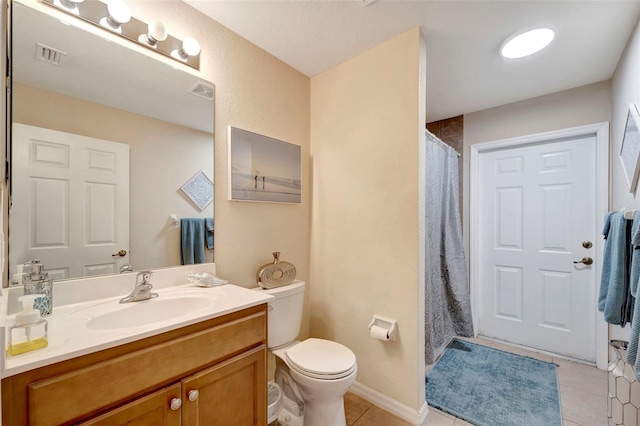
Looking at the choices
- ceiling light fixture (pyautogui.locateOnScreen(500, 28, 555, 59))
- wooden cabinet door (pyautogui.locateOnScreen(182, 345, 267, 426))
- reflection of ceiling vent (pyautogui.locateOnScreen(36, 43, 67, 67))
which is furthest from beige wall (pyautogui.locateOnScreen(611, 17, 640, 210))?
reflection of ceiling vent (pyautogui.locateOnScreen(36, 43, 67, 67))

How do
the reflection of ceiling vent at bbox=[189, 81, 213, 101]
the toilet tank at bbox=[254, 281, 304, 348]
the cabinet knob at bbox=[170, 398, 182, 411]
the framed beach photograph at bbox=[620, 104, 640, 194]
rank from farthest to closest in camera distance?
the toilet tank at bbox=[254, 281, 304, 348]
the reflection of ceiling vent at bbox=[189, 81, 213, 101]
the framed beach photograph at bbox=[620, 104, 640, 194]
the cabinet knob at bbox=[170, 398, 182, 411]

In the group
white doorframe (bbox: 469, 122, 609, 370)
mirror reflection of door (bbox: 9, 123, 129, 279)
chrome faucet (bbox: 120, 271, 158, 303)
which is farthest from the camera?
A: white doorframe (bbox: 469, 122, 609, 370)

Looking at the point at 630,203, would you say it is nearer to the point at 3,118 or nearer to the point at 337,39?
the point at 337,39

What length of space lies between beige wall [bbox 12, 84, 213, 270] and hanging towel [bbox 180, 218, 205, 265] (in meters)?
0.03

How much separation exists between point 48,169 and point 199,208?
614 millimetres

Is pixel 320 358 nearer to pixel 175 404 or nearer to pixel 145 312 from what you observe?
pixel 175 404

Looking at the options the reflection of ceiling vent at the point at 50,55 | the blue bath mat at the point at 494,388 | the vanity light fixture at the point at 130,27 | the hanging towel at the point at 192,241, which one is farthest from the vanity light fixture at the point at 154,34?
the blue bath mat at the point at 494,388

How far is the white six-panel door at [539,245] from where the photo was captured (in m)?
2.27

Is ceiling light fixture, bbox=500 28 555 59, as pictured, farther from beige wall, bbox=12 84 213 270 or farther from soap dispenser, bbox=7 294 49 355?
soap dispenser, bbox=7 294 49 355

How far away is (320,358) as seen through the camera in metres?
1.47

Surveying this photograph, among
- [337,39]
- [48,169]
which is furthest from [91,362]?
[337,39]

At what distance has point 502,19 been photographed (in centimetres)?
152

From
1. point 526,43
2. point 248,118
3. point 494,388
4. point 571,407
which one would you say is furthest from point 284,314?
point 526,43

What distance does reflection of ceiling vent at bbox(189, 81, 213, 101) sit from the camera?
4.95 ft
